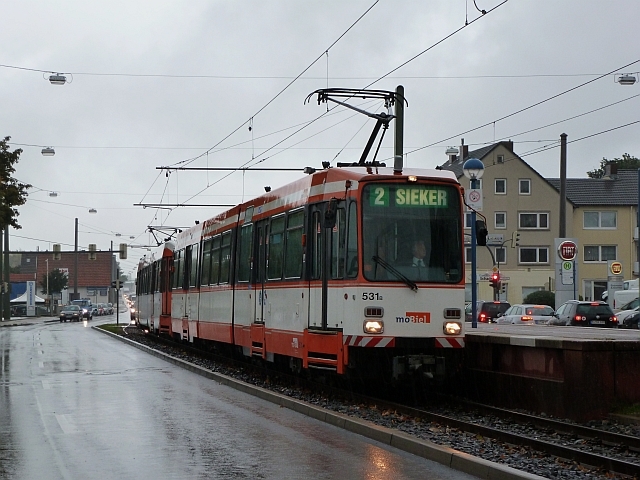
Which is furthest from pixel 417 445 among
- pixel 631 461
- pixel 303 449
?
pixel 631 461

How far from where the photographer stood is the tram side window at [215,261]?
82.6ft

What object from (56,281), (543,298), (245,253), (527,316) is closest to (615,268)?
(527,316)

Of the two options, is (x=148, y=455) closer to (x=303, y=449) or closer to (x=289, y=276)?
(x=303, y=449)

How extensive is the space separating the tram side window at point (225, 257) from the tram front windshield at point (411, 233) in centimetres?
845

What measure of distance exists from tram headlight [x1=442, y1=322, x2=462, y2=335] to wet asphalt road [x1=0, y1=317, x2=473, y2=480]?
111 inches

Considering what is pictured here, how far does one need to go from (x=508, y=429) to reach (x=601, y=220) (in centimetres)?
6651

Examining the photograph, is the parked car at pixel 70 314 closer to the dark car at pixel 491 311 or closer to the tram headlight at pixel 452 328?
the dark car at pixel 491 311

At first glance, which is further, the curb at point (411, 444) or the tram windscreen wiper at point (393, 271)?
the tram windscreen wiper at point (393, 271)

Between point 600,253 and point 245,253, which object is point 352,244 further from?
point 600,253

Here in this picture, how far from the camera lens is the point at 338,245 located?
15.9m

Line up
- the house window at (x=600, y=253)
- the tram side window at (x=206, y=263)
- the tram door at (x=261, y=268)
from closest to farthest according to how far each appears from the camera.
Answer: the tram door at (x=261, y=268) → the tram side window at (x=206, y=263) → the house window at (x=600, y=253)

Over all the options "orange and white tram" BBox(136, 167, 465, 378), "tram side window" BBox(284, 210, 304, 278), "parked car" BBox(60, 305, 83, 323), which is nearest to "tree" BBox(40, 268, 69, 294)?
"parked car" BBox(60, 305, 83, 323)

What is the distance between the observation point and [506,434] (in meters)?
12.1

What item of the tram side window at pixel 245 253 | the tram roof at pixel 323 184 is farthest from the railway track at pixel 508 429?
the tram side window at pixel 245 253
